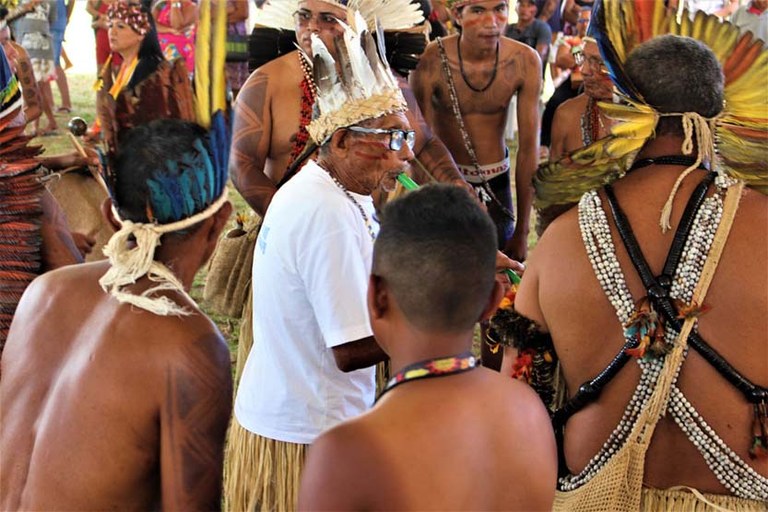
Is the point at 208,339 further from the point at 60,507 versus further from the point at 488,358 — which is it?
the point at 488,358

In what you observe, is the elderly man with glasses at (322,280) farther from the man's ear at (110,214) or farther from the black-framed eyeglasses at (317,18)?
the black-framed eyeglasses at (317,18)

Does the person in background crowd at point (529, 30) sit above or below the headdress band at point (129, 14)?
below

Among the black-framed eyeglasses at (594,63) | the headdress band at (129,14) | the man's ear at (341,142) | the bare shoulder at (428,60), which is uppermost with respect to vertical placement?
the headdress band at (129,14)

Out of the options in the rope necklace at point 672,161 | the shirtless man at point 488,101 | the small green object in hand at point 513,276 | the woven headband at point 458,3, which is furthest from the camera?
the shirtless man at point 488,101

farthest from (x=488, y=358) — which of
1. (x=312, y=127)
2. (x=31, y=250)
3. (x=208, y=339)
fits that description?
(x=208, y=339)

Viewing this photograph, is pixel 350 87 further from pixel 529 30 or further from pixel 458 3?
pixel 529 30

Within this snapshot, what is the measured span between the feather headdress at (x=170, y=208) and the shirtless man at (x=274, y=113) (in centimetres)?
164

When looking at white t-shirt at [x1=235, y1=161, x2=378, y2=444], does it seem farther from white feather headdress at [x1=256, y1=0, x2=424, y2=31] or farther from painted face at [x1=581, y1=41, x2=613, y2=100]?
painted face at [x1=581, y1=41, x2=613, y2=100]

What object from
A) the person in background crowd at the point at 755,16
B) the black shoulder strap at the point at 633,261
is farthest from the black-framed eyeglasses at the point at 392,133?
the person in background crowd at the point at 755,16

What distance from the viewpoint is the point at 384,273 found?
1.89 m

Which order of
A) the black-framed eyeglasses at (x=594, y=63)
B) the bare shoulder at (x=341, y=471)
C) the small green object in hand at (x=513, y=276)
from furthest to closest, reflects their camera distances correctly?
the black-framed eyeglasses at (x=594, y=63)
the small green object in hand at (x=513, y=276)
the bare shoulder at (x=341, y=471)

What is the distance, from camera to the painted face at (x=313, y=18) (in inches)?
155

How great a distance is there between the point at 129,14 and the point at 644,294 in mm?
2797

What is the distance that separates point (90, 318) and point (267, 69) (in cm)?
222
